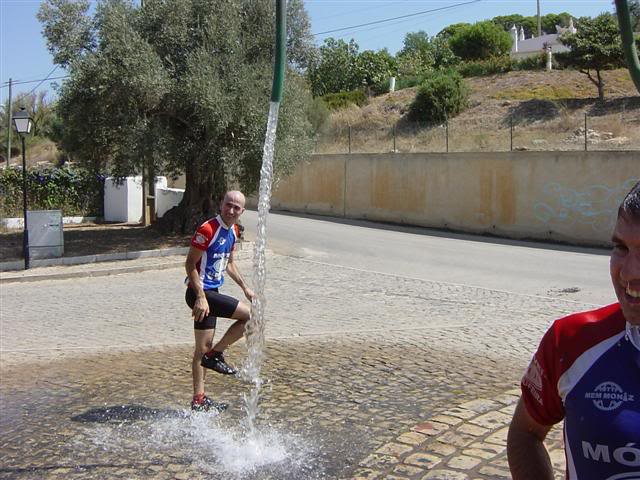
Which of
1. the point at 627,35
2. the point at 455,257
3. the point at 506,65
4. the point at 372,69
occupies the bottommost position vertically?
the point at 455,257

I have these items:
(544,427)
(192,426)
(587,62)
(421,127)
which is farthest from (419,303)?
(587,62)

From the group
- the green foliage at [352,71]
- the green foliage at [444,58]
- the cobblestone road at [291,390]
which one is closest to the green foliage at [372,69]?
the green foliage at [352,71]

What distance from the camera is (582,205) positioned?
18984mm

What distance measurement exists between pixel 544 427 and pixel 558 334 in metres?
0.27

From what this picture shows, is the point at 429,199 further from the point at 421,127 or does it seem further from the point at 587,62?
the point at 587,62

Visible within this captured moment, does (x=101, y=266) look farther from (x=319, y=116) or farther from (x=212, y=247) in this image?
(x=319, y=116)

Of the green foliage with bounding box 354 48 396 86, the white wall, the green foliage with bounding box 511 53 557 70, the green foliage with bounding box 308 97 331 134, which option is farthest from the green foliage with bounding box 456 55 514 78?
the white wall

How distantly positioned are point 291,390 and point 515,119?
2715cm

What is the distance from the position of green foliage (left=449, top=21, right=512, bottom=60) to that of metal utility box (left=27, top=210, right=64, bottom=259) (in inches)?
1870

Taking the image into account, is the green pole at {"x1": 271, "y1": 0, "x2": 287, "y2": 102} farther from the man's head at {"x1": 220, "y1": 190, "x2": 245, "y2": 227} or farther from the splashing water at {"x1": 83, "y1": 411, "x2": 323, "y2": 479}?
the splashing water at {"x1": 83, "y1": 411, "x2": 323, "y2": 479}

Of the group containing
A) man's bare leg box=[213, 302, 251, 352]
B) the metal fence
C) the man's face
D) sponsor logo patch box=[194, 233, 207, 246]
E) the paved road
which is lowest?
the paved road

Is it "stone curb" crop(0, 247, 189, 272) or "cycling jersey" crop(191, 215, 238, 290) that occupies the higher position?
"cycling jersey" crop(191, 215, 238, 290)

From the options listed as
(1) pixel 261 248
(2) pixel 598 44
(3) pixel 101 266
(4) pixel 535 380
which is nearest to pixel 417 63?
(2) pixel 598 44

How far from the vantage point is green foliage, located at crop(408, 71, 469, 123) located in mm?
34969
